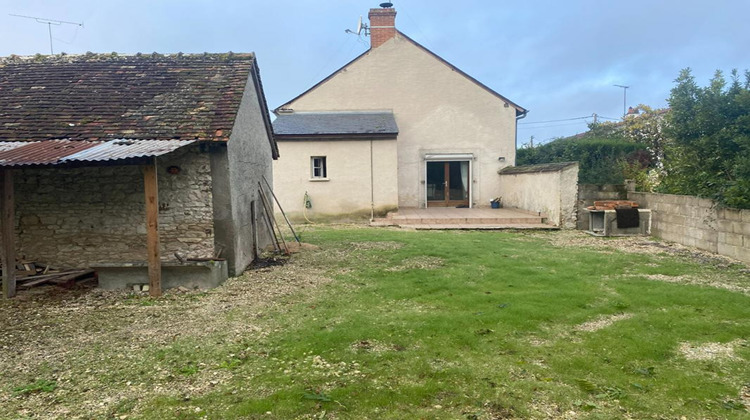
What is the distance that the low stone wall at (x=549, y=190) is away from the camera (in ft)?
45.1

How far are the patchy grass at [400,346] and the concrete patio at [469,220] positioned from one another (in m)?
6.17

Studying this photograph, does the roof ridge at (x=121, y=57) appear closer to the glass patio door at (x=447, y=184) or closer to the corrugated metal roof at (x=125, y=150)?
the corrugated metal roof at (x=125, y=150)

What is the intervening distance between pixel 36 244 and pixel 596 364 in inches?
376

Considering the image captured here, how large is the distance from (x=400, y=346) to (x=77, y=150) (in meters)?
6.02

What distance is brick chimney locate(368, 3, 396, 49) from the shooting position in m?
20.2

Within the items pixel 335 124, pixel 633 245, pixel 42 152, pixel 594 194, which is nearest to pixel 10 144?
pixel 42 152

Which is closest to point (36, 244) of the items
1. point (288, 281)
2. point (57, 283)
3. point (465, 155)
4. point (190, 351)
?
point (57, 283)

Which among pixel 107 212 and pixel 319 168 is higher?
pixel 319 168

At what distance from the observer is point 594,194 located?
44.9 ft

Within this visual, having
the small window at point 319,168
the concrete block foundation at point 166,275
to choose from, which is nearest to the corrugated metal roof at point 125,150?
the concrete block foundation at point 166,275

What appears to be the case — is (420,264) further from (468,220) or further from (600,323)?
(468,220)

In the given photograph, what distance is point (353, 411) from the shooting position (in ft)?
11.7

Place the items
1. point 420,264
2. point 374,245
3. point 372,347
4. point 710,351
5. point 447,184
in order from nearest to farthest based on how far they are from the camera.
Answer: point 710,351 < point 372,347 < point 420,264 < point 374,245 < point 447,184

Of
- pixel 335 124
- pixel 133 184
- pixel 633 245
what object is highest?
pixel 335 124
